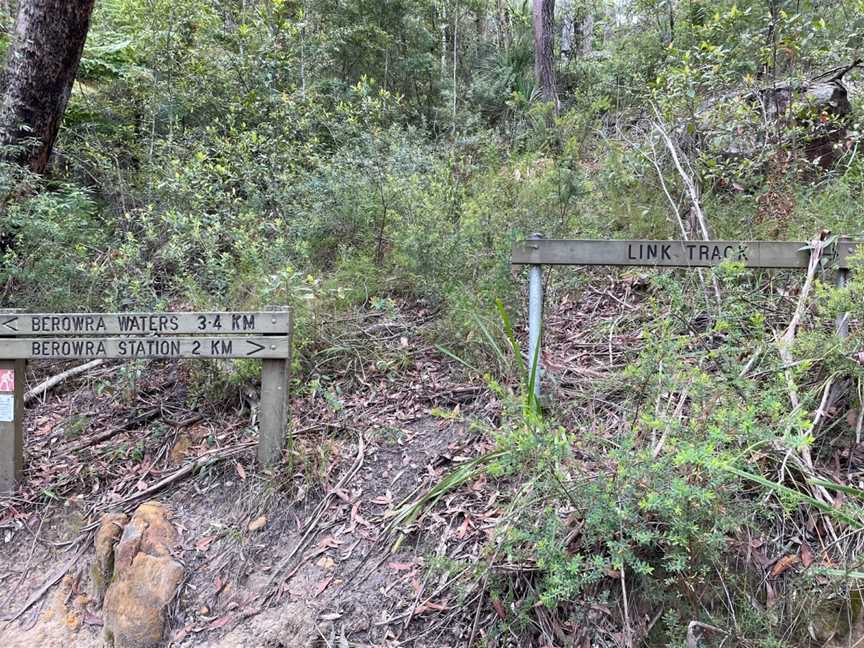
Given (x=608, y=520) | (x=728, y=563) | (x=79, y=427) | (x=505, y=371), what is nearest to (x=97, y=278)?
(x=79, y=427)

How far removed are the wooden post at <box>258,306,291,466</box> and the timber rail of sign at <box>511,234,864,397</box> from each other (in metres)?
1.48

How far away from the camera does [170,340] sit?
3576 millimetres

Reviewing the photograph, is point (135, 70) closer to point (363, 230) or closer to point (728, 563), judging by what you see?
point (363, 230)

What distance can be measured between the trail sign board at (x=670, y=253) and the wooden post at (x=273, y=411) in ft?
5.12

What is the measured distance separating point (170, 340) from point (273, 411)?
2.51 ft

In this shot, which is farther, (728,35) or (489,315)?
(728,35)

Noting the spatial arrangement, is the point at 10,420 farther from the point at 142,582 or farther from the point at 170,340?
the point at 142,582

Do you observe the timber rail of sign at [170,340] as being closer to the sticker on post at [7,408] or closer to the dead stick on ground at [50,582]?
the sticker on post at [7,408]

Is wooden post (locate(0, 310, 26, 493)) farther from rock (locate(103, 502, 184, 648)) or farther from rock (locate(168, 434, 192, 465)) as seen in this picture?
rock (locate(103, 502, 184, 648))

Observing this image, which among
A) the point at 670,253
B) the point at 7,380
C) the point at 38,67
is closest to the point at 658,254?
the point at 670,253

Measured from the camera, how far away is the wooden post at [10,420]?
374 centimetres

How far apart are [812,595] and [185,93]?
311 inches

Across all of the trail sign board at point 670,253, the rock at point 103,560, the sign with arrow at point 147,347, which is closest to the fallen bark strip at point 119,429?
the sign with arrow at point 147,347

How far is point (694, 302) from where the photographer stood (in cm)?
398
